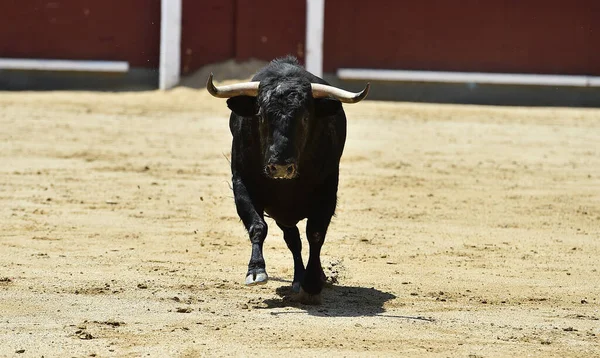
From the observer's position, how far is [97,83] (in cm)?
1311

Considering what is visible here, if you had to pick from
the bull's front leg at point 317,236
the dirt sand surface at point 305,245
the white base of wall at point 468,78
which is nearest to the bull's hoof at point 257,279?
the dirt sand surface at point 305,245

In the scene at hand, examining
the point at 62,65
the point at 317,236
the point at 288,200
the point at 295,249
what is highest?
the point at 288,200

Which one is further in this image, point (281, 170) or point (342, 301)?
point (342, 301)

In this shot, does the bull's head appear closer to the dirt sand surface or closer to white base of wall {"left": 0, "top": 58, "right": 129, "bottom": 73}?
the dirt sand surface

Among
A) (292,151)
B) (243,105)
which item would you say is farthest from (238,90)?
(292,151)

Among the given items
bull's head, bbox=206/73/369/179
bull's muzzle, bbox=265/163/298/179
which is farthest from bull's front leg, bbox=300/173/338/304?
bull's muzzle, bbox=265/163/298/179

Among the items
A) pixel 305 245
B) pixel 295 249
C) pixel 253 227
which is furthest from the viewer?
pixel 305 245

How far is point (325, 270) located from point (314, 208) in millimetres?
585

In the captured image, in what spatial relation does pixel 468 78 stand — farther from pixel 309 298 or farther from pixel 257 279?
pixel 257 279

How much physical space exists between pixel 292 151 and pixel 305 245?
167 centimetres

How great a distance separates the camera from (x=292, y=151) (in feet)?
13.5

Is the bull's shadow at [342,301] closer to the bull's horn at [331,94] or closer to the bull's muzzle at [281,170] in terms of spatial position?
the bull's muzzle at [281,170]

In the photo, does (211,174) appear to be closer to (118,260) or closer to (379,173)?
(379,173)

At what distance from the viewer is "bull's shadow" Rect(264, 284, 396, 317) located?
418 cm
